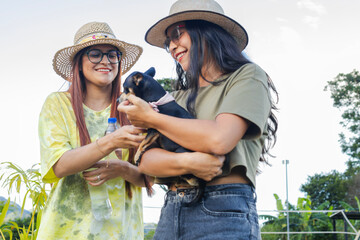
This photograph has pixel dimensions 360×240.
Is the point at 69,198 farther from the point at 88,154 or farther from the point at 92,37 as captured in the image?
the point at 92,37

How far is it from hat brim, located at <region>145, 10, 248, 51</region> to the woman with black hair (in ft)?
0.43

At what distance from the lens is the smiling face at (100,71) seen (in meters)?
2.66

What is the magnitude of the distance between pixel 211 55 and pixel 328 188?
29.1 meters

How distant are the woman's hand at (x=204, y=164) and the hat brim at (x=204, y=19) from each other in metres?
0.78

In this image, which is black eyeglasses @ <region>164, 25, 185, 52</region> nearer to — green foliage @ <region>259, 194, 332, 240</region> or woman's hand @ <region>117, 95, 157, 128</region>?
woman's hand @ <region>117, 95, 157, 128</region>

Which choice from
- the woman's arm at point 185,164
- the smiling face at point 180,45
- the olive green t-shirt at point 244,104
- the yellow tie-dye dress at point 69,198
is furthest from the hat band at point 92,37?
the woman's arm at point 185,164

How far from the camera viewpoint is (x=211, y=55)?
195 centimetres

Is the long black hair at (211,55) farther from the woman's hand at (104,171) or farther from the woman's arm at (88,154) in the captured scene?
the woman's hand at (104,171)

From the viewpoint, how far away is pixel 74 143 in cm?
249

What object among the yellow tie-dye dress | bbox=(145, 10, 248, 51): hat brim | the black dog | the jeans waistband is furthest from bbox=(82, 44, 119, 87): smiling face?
the jeans waistband

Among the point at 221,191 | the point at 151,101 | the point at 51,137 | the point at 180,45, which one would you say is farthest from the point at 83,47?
the point at 221,191

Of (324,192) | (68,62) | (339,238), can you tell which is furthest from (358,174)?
(68,62)

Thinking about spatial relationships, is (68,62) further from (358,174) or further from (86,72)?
(358,174)

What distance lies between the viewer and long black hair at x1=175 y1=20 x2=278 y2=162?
1.89 metres
